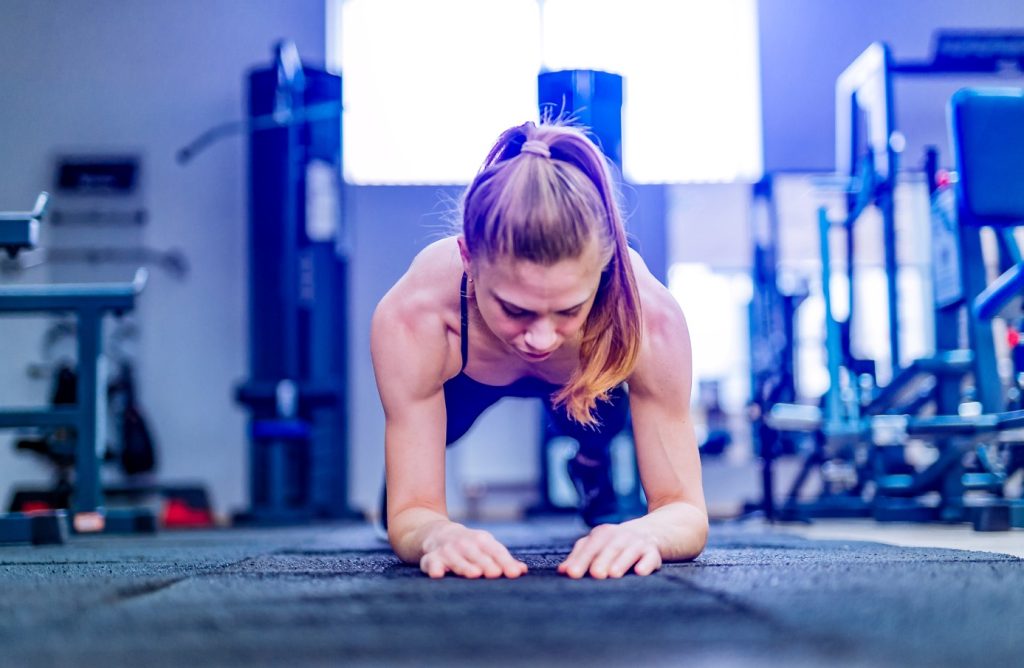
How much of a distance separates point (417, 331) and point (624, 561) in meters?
0.49

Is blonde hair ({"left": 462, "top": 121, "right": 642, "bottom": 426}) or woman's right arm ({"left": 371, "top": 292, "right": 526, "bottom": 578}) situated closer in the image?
blonde hair ({"left": 462, "top": 121, "right": 642, "bottom": 426})

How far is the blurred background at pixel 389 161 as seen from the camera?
5.67m

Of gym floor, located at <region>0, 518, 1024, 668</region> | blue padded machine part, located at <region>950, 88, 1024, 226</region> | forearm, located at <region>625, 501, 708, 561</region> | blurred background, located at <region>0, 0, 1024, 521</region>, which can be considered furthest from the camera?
blurred background, located at <region>0, 0, 1024, 521</region>

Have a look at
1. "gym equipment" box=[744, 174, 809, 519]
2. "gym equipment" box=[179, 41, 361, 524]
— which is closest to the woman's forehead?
"gym equipment" box=[744, 174, 809, 519]

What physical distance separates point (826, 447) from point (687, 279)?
1766mm

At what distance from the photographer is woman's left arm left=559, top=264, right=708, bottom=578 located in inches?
63.7

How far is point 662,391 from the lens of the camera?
1651 mm

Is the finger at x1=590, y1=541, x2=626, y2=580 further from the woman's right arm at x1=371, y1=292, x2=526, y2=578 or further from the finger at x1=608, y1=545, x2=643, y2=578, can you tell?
the woman's right arm at x1=371, y1=292, x2=526, y2=578

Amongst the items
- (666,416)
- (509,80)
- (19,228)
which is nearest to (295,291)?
(509,80)

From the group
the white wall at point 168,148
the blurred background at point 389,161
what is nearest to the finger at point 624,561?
the blurred background at point 389,161

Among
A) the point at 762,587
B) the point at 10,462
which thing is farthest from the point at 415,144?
the point at 762,587

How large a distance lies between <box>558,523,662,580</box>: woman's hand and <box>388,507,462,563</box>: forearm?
0.70 ft

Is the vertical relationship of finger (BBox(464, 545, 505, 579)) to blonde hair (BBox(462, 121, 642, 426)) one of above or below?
below

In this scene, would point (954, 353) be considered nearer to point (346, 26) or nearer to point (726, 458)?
point (726, 458)
